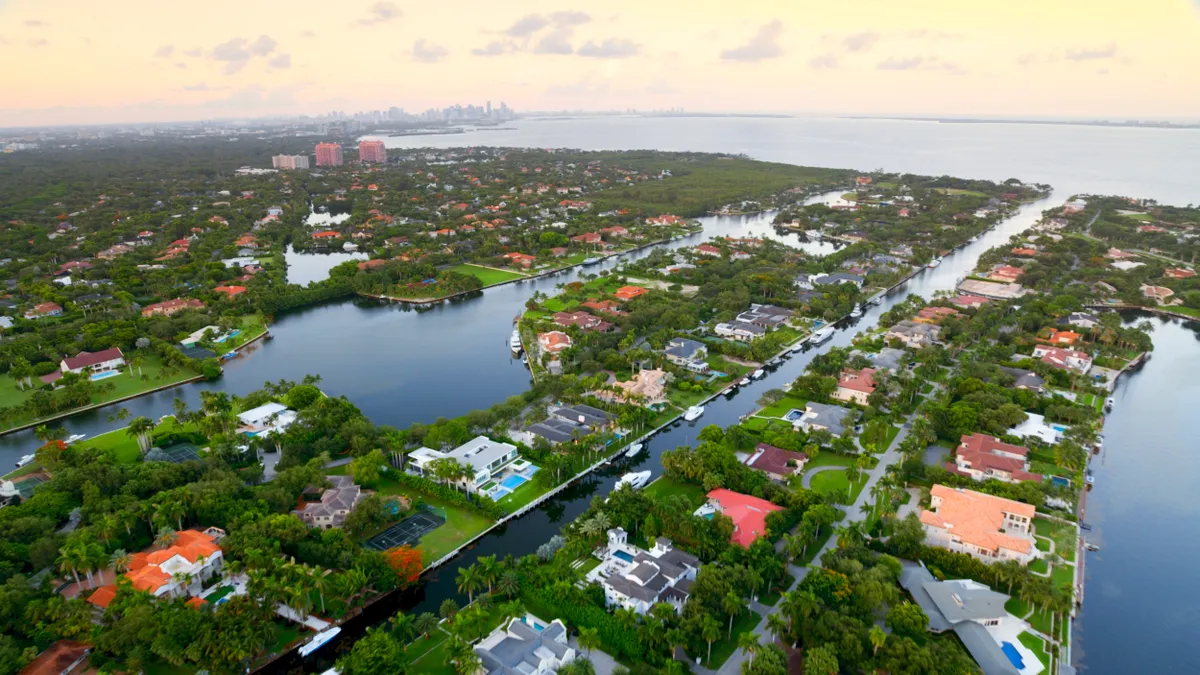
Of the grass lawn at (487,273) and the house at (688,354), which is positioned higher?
the grass lawn at (487,273)

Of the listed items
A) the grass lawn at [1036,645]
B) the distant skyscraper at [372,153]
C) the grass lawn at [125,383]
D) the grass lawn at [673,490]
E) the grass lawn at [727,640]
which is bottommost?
the grass lawn at [1036,645]

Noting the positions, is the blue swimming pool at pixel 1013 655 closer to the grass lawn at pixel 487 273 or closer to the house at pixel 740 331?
the house at pixel 740 331

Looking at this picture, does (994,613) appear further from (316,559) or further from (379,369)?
(379,369)

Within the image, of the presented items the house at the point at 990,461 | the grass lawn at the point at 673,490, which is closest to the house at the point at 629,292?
the grass lawn at the point at 673,490

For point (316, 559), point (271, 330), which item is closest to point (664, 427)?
point (316, 559)

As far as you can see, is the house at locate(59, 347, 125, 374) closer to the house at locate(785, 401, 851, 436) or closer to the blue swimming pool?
the house at locate(785, 401, 851, 436)
